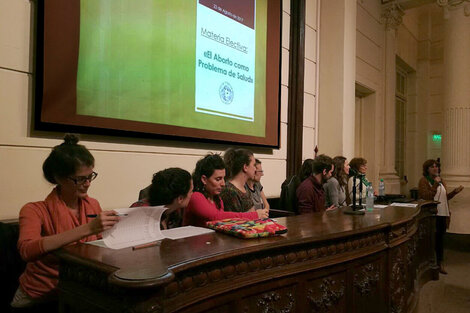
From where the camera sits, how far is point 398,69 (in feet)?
28.3

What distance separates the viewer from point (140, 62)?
2764 millimetres

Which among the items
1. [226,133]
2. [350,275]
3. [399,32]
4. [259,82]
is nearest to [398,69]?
[399,32]

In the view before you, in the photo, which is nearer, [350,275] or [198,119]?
[350,275]

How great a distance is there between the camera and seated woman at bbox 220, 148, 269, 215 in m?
2.42

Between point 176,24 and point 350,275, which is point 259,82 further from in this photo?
point 350,275

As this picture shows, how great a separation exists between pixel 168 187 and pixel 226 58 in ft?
7.05

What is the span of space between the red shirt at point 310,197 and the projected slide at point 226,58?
994 millimetres

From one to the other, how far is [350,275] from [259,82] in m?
2.54

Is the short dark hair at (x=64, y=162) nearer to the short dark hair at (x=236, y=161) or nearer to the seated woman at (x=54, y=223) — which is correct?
the seated woman at (x=54, y=223)

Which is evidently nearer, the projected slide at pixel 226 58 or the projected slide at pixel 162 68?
the projected slide at pixel 162 68

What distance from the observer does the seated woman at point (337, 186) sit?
12.3 ft

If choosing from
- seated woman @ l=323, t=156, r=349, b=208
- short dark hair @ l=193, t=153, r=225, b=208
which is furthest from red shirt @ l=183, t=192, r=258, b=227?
seated woman @ l=323, t=156, r=349, b=208

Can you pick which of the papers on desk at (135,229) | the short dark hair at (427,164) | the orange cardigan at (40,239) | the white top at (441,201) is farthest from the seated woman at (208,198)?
the short dark hair at (427,164)

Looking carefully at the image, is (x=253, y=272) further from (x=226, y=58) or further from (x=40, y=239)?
(x=226, y=58)
